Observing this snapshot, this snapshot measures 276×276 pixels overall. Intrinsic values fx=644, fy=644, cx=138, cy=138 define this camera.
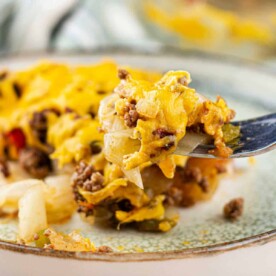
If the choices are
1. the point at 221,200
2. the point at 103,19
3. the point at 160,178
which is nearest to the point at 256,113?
the point at 221,200

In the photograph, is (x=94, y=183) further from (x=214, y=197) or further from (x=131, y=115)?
(x=214, y=197)

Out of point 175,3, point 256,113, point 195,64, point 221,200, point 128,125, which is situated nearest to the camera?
point 128,125

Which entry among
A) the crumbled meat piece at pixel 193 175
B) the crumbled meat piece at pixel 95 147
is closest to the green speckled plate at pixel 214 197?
the crumbled meat piece at pixel 193 175

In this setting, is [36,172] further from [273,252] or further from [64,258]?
[273,252]

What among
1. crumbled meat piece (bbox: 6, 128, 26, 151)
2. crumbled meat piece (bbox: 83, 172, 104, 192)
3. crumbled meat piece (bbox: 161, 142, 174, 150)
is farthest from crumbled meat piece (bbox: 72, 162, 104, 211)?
crumbled meat piece (bbox: 6, 128, 26, 151)

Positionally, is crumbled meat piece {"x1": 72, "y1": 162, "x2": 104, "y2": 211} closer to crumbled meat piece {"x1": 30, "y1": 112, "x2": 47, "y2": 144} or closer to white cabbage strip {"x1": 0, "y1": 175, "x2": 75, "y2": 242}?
white cabbage strip {"x1": 0, "y1": 175, "x2": 75, "y2": 242}

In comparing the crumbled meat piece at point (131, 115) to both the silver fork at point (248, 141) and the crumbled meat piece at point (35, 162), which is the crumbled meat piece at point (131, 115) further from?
the crumbled meat piece at point (35, 162)
